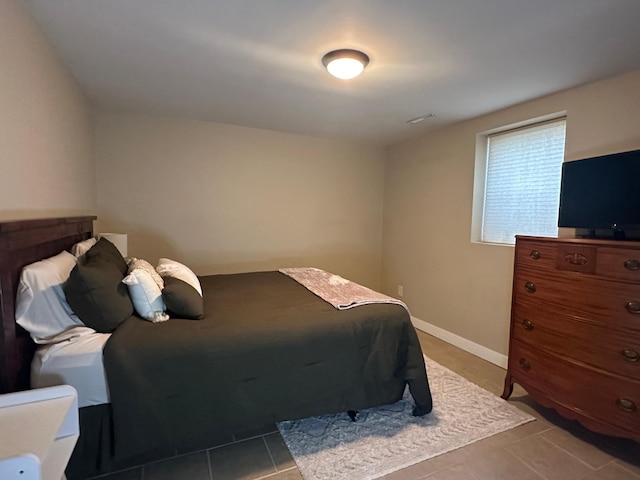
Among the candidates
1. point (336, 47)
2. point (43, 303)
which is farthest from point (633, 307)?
point (43, 303)

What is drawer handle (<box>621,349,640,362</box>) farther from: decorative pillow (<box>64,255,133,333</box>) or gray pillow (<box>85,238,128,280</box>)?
gray pillow (<box>85,238,128,280</box>)

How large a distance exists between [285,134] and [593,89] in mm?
2899

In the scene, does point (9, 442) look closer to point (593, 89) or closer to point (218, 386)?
point (218, 386)

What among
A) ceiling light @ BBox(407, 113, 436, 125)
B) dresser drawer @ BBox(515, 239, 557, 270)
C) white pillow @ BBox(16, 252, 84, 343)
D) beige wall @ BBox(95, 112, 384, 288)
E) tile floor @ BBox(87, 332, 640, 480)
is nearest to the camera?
white pillow @ BBox(16, 252, 84, 343)

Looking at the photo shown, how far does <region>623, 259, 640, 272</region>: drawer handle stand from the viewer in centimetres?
162

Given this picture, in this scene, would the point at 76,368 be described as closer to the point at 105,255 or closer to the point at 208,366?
the point at 208,366

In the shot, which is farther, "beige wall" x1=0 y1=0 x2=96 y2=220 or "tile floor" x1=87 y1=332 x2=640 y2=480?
"tile floor" x1=87 y1=332 x2=640 y2=480

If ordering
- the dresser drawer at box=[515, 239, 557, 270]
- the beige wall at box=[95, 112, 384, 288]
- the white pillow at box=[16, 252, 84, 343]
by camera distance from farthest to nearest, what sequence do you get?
the beige wall at box=[95, 112, 384, 288] < the dresser drawer at box=[515, 239, 557, 270] < the white pillow at box=[16, 252, 84, 343]

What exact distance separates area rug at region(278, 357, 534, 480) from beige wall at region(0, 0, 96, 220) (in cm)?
191

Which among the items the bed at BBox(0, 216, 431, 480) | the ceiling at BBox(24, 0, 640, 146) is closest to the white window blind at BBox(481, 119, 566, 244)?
the ceiling at BBox(24, 0, 640, 146)

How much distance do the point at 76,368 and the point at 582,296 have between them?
106 inches

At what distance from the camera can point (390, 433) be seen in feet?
6.34

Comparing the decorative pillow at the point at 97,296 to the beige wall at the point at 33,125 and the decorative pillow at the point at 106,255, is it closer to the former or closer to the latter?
the decorative pillow at the point at 106,255

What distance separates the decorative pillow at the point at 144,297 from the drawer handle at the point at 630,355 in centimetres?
253
